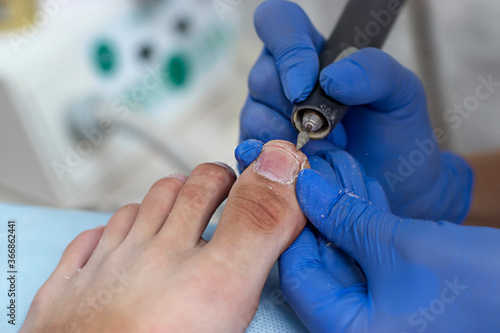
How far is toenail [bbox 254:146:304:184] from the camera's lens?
57 cm

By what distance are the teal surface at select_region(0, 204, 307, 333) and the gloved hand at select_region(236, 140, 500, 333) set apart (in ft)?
0.18

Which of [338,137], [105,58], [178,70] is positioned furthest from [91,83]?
[338,137]

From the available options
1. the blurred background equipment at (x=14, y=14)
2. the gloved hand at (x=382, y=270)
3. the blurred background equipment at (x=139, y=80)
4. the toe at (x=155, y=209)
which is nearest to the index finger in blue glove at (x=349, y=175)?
the gloved hand at (x=382, y=270)

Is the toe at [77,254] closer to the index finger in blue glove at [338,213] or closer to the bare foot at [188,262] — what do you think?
the bare foot at [188,262]

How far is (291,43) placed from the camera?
685 millimetres

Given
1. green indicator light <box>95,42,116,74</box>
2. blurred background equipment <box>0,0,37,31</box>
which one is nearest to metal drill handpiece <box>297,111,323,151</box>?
green indicator light <box>95,42,116,74</box>

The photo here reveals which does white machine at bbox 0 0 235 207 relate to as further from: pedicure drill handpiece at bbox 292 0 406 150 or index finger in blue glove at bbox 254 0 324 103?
pedicure drill handpiece at bbox 292 0 406 150

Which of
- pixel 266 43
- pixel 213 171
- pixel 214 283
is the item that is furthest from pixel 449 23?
pixel 214 283

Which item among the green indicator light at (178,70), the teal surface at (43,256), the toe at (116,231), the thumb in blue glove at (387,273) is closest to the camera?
the thumb in blue glove at (387,273)

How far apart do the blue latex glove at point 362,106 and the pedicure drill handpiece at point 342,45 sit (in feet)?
0.06

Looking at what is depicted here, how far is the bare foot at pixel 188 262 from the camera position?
1.70 feet

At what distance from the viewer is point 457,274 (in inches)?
18.2

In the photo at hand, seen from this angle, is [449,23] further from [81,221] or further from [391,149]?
[81,221]

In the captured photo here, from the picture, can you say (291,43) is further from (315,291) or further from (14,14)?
(14,14)
